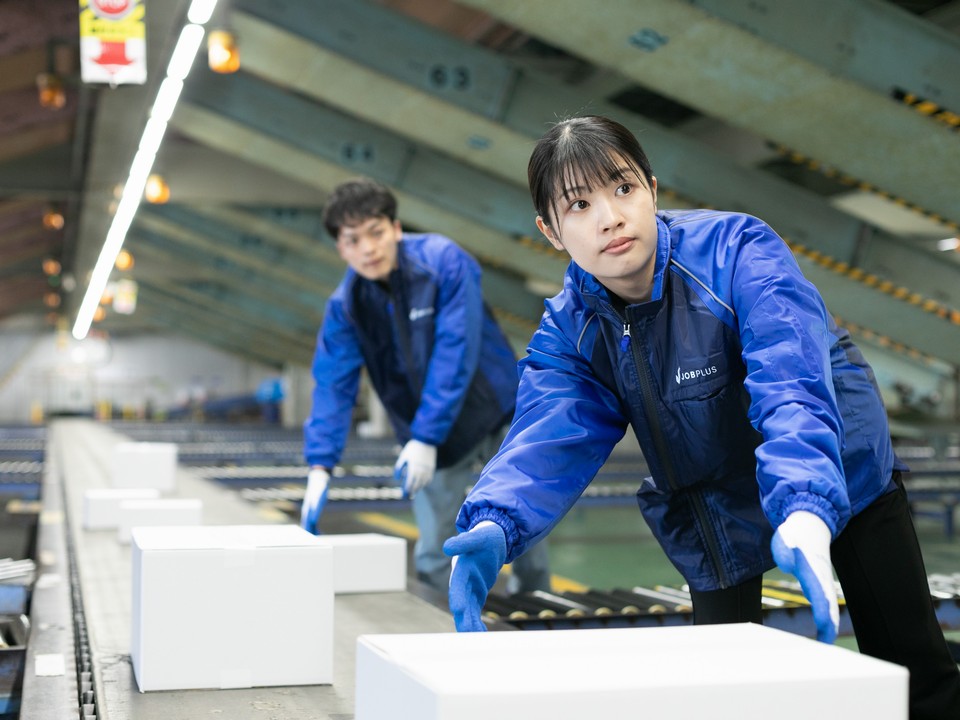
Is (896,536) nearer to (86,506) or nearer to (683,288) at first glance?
(683,288)

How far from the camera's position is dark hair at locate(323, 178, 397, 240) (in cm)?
366

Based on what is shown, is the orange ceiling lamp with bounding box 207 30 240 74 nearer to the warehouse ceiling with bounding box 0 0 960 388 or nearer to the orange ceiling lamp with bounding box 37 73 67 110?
the warehouse ceiling with bounding box 0 0 960 388

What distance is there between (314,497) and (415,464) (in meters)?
0.36

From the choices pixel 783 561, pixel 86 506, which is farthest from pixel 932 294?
pixel 783 561

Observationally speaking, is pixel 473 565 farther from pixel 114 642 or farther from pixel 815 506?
pixel 114 642

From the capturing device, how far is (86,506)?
4797 mm

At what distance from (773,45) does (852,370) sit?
4.67 m

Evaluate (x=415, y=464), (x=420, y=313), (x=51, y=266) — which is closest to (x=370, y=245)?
(x=420, y=313)

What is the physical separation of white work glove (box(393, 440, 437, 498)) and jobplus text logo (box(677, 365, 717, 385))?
2044mm

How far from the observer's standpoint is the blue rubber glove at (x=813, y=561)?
1.42 meters

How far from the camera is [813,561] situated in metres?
1.43

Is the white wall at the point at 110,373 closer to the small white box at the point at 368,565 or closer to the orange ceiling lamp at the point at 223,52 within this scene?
the orange ceiling lamp at the point at 223,52

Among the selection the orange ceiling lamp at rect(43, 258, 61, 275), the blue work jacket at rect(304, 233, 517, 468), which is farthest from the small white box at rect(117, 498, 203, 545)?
the orange ceiling lamp at rect(43, 258, 61, 275)

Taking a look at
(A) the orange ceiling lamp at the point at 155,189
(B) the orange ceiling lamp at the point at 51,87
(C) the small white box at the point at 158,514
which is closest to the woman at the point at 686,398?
(C) the small white box at the point at 158,514
